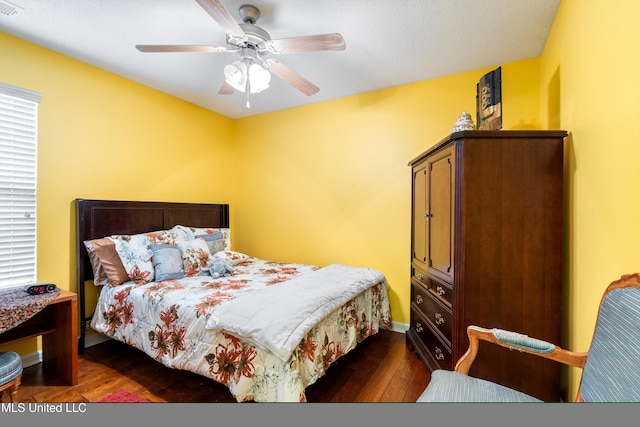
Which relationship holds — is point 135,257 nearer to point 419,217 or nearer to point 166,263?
point 166,263

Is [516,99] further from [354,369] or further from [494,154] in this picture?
[354,369]

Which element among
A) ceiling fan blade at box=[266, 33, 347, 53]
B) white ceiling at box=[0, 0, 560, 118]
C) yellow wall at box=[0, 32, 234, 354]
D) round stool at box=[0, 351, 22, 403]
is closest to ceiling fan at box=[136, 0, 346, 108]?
ceiling fan blade at box=[266, 33, 347, 53]

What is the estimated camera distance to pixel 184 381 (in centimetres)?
192

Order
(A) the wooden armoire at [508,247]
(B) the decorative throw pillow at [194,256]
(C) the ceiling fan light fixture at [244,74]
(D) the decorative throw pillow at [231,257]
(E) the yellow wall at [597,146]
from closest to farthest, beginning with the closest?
(E) the yellow wall at [597,146], (A) the wooden armoire at [508,247], (C) the ceiling fan light fixture at [244,74], (B) the decorative throw pillow at [194,256], (D) the decorative throw pillow at [231,257]

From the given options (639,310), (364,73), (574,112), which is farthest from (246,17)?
(639,310)

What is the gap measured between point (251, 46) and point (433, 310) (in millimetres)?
2188

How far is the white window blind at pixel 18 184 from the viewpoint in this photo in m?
1.96

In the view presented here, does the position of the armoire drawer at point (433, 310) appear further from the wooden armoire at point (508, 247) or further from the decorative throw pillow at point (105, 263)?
the decorative throw pillow at point (105, 263)

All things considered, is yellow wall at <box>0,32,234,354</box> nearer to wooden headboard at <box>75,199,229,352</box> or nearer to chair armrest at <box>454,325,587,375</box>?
wooden headboard at <box>75,199,229,352</box>

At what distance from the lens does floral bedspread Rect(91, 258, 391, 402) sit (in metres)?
1.48

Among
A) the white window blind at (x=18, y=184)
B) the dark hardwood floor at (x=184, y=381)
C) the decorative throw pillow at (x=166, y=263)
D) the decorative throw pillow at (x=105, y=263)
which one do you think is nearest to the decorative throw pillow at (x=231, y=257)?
the decorative throw pillow at (x=166, y=263)

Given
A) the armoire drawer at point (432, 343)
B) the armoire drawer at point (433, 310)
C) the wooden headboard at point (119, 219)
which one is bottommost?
the armoire drawer at point (432, 343)

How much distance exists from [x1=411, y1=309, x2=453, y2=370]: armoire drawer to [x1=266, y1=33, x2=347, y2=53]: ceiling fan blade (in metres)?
1.94

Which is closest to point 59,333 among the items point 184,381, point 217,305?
point 184,381
